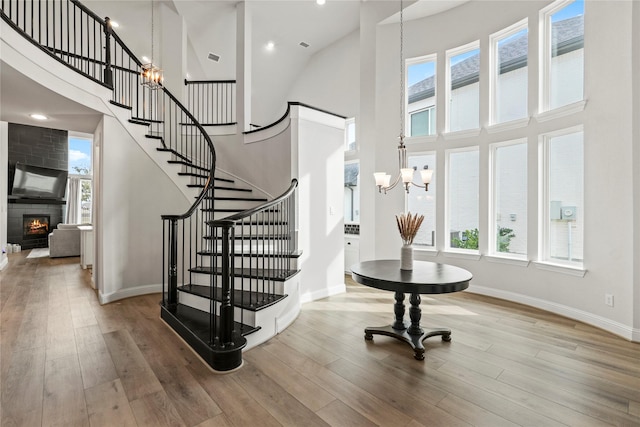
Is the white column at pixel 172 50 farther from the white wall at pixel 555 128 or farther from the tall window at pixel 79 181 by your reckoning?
the tall window at pixel 79 181

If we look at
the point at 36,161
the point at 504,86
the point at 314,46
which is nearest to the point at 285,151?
the point at 504,86

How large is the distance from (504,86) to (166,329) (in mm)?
5592

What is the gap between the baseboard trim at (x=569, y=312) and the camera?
3.05m

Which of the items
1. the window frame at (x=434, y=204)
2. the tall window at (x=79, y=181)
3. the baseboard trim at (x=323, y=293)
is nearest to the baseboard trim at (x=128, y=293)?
the baseboard trim at (x=323, y=293)

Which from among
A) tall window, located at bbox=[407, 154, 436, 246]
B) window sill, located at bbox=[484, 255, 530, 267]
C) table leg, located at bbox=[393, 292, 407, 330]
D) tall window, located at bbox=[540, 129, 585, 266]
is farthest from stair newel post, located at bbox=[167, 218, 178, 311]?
tall window, located at bbox=[540, 129, 585, 266]

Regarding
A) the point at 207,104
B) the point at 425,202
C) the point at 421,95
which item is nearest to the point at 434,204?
the point at 425,202

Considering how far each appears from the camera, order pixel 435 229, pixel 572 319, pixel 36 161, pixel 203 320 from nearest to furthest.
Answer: pixel 203 320, pixel 572 319, pixel 435 229, pixel 36 161

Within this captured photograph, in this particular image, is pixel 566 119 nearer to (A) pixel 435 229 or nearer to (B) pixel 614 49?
(B) pixel 614 49

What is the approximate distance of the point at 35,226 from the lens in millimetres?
9414

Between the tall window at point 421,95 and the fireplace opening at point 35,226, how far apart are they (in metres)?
11.2

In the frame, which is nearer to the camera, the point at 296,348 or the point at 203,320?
the point at 296,348

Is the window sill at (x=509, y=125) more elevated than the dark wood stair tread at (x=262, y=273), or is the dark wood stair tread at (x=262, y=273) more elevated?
the window sill at (x=509, y=125)

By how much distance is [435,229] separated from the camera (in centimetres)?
524

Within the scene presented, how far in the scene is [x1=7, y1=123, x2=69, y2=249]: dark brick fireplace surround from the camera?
29.3 feet
